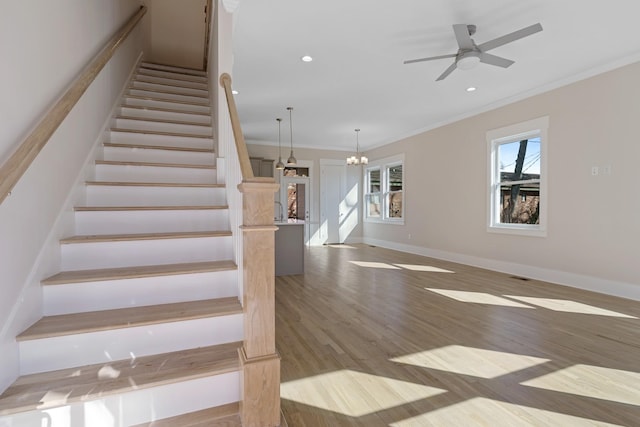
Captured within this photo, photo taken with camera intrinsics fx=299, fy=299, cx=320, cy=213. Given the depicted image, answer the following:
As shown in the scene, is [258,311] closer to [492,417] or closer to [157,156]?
[492,417]

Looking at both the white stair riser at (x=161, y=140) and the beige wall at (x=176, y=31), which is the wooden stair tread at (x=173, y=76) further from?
the white stair riser at (x=161, y=140)

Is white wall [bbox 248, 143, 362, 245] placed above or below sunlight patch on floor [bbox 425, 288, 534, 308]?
above

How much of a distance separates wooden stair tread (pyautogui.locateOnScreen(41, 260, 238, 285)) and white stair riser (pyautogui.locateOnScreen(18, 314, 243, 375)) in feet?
1.10

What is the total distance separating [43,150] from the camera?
167cm

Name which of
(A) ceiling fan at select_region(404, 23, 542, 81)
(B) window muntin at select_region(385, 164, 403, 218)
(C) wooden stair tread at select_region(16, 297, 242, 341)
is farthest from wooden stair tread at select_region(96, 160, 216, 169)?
(B) window muntin at select_region(385, 164, 403, 218)

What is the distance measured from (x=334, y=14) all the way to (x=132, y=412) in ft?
10.8

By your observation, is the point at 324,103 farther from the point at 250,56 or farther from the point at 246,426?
the point at 246,426

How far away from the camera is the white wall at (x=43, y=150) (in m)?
1.33

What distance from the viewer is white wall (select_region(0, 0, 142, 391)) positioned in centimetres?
133

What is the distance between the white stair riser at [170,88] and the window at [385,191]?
4937mm

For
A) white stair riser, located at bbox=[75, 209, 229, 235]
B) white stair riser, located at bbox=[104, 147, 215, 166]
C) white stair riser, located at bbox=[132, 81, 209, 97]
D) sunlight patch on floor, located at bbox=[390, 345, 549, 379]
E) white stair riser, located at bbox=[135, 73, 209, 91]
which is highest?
white stair riser, located at bbox=[135, 73, 209, 91]

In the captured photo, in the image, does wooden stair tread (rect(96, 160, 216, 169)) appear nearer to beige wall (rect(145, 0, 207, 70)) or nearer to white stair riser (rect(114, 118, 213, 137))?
white stair riser (rect(114, 118, 213, 137))

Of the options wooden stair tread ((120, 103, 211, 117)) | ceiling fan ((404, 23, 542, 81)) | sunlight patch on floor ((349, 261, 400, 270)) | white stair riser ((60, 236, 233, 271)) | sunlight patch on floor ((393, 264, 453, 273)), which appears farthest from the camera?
sunlight patch on floor ((349, 261, 400, 270))

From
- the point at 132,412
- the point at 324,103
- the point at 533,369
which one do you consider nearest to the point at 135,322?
the point at 132,412
